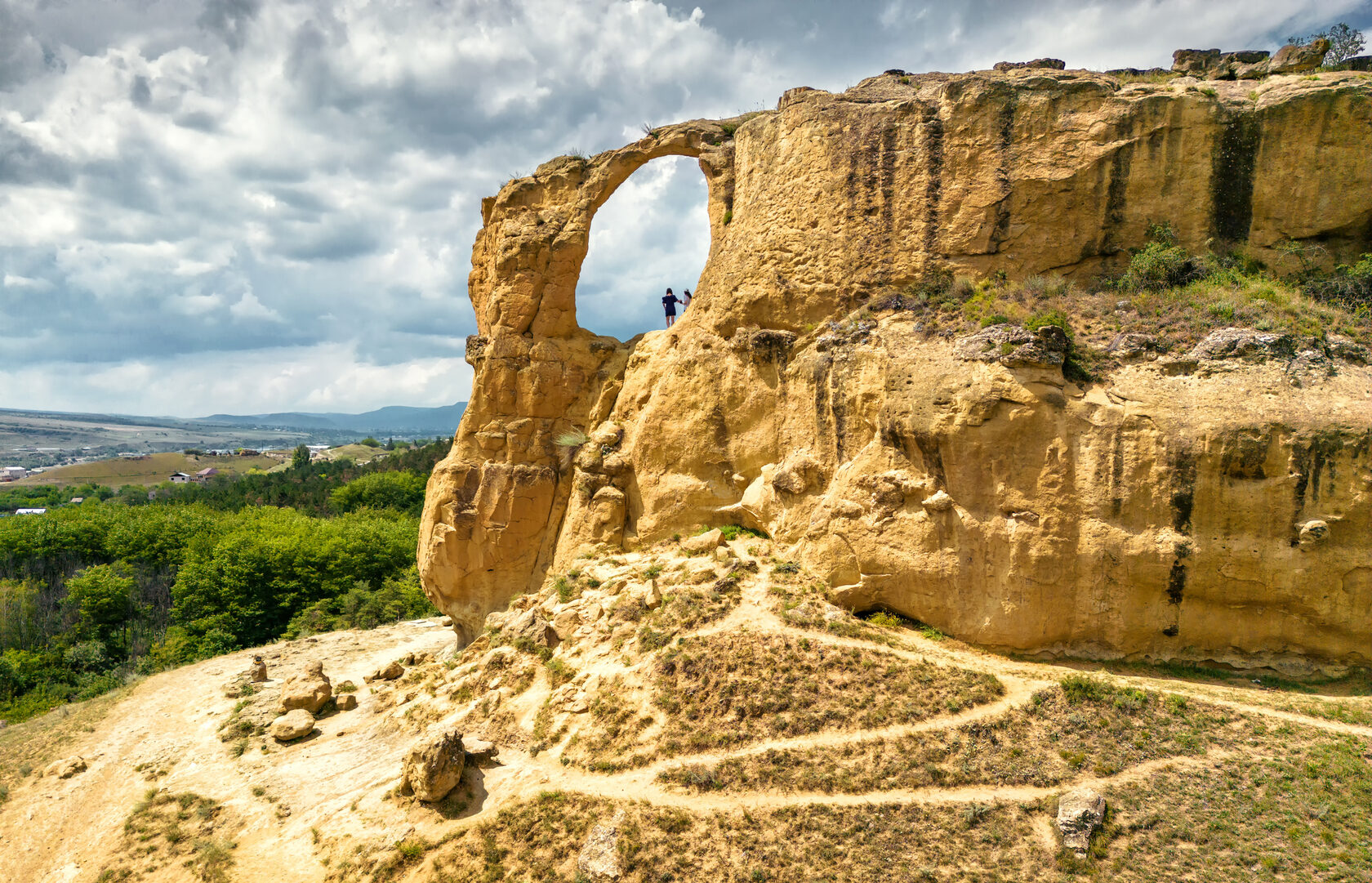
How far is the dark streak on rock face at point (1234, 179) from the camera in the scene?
14.8m

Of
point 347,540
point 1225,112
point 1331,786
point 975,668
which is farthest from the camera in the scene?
point 347,540

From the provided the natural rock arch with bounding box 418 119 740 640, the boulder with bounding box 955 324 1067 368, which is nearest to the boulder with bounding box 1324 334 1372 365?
the boulder with bounding box 955 324 1067 368

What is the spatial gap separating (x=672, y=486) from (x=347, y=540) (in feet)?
87.5

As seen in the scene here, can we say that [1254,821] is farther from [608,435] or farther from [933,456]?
[608,435]

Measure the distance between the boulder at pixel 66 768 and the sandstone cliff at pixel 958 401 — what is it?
900 centimetres

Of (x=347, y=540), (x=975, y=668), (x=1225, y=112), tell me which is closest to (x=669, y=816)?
(x=975, y=668)

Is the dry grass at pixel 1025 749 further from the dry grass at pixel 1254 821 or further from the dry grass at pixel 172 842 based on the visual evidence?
the dry grass at pixel 172 842

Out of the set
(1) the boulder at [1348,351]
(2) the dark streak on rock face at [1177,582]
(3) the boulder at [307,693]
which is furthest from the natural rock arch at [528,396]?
(1) the boulder at [1348,351]

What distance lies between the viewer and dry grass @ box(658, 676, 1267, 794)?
34.6 ft

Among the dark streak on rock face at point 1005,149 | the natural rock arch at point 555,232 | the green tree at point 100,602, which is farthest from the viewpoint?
the green tree at point 100,602

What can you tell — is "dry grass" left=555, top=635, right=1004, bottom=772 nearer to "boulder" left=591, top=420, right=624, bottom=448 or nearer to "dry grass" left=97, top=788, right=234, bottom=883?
"dry grass" left=97, top=788, right=234, bottom=883

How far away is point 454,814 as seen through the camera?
11.6m

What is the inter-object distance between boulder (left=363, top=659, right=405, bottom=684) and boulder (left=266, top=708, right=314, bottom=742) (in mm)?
2911

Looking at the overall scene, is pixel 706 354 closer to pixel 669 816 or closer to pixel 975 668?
pixel 975 668
